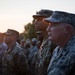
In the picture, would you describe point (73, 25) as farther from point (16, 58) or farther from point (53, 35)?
point (16, 58)

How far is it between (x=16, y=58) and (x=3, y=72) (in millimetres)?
666

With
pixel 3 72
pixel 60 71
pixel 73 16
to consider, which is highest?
pixel 73 16

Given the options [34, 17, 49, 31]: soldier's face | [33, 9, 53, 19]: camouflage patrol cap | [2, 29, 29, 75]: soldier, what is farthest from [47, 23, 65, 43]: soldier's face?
[2, 29, 29, 75]: soldier

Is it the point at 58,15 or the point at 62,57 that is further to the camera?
the point at 58,15

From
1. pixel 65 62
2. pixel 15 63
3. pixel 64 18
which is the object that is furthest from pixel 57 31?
pixel 15 63

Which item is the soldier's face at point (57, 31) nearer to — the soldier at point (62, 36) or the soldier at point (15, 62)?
the soldier at point (62, 36)

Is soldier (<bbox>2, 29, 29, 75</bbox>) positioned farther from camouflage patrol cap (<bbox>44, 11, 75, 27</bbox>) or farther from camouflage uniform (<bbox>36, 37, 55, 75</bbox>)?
camouflage patrol cap (<bbox>44, 11, 75, 27</bbox>)

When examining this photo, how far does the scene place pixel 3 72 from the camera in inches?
310

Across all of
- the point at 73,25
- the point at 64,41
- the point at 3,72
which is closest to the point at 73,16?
the point at 73,25

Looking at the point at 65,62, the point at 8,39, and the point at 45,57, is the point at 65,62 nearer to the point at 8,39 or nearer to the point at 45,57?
the point at 45,57

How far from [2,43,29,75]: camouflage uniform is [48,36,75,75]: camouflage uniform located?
3.67 m

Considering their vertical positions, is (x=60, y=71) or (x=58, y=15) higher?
(x=58, y=15)

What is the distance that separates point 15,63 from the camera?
755 centimetres

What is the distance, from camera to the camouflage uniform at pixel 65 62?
3582 mm
